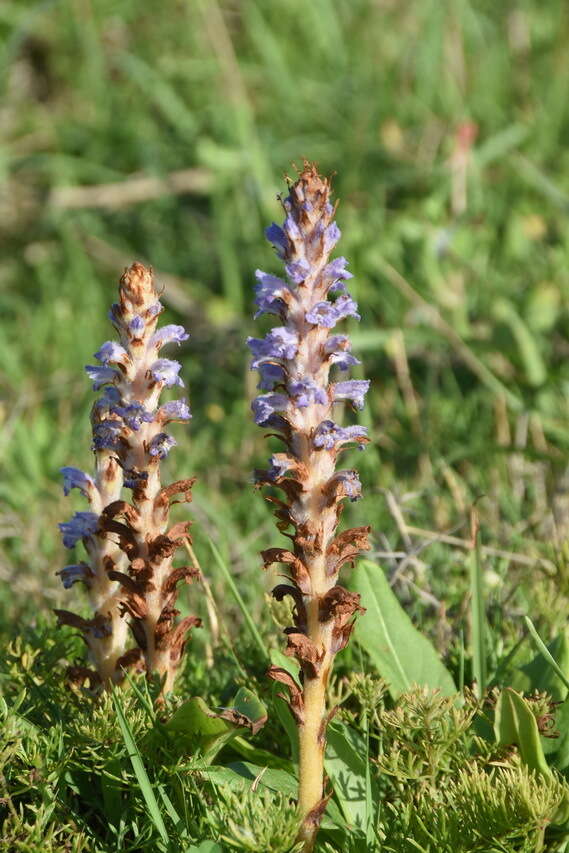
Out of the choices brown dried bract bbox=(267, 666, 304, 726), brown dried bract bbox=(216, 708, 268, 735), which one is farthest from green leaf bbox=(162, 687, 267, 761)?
brown dried bract bbox=(267, 666, 304, 726)

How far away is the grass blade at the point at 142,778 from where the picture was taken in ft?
7.06

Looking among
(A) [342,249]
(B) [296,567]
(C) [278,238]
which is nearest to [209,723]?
(B) [296,567]

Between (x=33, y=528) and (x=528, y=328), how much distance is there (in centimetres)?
254

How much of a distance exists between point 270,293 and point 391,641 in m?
1.00

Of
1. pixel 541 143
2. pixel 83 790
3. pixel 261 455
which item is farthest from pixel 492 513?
pixel 541 143

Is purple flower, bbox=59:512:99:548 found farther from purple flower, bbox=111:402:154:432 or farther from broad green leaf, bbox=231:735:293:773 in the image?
broad green leaf, bbox=231:735:293:773

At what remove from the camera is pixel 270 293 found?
7.10 ft

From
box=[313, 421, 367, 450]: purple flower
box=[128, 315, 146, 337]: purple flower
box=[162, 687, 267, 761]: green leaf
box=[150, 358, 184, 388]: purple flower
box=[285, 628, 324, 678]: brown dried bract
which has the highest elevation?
box=[128, 315, 146, 337]: purple flower

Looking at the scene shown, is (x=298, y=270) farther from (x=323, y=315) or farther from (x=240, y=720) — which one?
(x=240, y=720)

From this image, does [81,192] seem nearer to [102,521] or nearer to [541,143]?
[541,143]

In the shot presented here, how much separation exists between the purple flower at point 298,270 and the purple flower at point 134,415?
1.42 feet

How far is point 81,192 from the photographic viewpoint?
21.6 ft

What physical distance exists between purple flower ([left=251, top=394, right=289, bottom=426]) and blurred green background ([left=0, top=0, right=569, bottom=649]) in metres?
1.59

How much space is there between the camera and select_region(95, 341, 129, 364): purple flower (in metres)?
2.26
